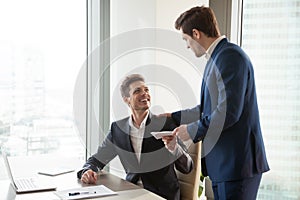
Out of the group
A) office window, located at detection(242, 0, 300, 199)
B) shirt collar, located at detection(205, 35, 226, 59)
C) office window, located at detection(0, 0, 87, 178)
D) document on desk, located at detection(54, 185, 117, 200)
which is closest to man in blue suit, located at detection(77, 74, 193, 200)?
document on desk, located at detection(54, 185, 117, 200)

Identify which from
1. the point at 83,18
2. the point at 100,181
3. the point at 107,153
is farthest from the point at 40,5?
the point at 100,181

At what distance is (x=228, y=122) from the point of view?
200 centimetres

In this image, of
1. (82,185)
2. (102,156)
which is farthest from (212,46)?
(82,185)

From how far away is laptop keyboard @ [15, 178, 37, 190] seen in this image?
199 centimetres

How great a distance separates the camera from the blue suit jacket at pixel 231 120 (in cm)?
200

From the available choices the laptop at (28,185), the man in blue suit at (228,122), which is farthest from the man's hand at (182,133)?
the laptop at (28,185)

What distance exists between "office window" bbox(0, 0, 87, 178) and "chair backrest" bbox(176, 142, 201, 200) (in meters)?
1.13

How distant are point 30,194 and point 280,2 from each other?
7.96 ft

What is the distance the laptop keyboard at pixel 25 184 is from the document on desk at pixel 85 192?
0.18 metres

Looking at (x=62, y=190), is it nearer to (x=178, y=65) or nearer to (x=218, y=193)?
(x=218, y=193)

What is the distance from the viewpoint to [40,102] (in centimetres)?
297

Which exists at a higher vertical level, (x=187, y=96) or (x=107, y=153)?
(x=187, y=96)

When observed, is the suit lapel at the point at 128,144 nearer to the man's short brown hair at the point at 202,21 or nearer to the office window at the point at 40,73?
the man's short brown hair at the point at 202,21

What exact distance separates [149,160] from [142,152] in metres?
0.06
